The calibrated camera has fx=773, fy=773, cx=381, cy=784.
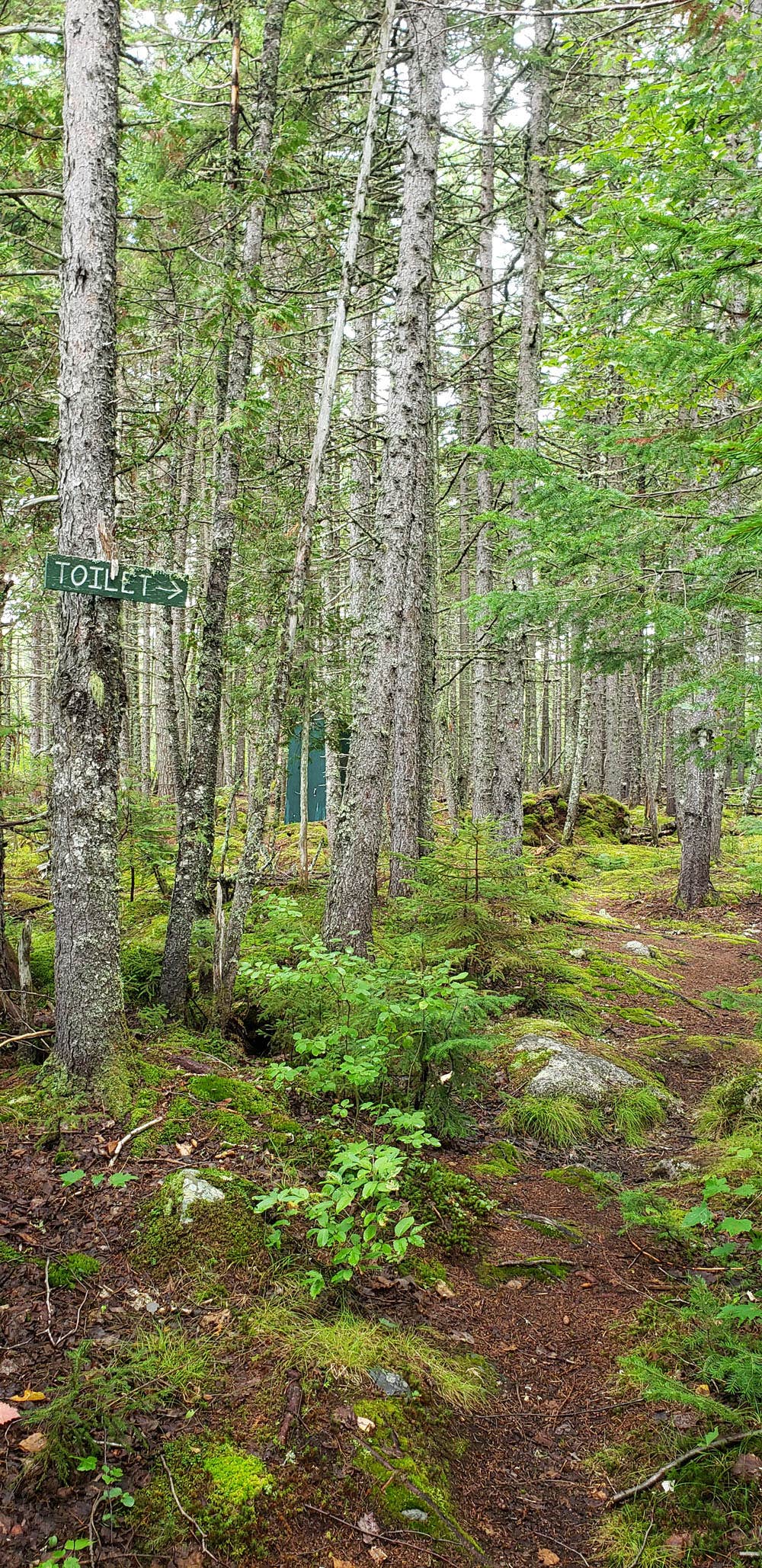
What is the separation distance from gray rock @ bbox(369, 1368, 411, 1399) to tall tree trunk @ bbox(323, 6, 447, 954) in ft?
12.2

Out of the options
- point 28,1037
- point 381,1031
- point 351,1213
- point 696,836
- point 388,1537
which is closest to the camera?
point 388,1537

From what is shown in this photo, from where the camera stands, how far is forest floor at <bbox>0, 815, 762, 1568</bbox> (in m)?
2.39

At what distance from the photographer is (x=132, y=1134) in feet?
13.3

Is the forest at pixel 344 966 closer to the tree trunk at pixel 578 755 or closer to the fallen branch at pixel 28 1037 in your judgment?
the fallen branch at pixel 28 1037

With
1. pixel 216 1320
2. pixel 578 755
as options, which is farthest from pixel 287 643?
pixel 578 755

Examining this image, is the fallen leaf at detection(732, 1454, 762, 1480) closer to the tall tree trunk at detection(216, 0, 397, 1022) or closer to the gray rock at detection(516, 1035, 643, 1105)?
the gray rock at detection(516, 1035, 643, 1105)

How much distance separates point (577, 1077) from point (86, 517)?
509 cm

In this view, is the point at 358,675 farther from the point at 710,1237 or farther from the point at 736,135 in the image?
the point at 736,135

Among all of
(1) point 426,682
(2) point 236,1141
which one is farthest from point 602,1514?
(1) point 426,682

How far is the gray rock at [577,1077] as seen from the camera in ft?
18.8

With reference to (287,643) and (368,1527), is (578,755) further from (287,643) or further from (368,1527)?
(368,1527)

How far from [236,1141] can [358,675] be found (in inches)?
159

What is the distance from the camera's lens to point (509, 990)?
287 inches

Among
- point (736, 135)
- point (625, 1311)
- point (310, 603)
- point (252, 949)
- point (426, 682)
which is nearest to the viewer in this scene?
point (625, 1311)
